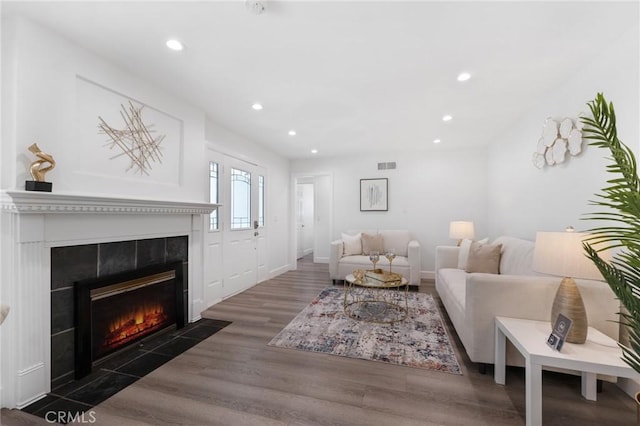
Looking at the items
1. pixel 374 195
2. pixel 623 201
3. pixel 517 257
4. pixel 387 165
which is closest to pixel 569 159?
pixel 517 257

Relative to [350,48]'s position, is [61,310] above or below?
below

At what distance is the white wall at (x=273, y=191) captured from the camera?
13.1 feet

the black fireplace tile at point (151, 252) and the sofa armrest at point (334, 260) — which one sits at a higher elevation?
the black fireplace tile at point (151, 252)

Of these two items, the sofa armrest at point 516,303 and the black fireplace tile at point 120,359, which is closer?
the sofa armrest at point 516,303

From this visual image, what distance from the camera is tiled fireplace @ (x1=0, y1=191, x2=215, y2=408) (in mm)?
1651

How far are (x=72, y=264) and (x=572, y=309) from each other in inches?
131

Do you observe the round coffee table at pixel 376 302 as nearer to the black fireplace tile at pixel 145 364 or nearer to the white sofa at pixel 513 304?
the white sofa at pixel 513 304

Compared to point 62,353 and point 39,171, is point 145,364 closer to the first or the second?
point 62,353

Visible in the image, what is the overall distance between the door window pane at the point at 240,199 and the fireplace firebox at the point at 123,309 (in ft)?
4.46

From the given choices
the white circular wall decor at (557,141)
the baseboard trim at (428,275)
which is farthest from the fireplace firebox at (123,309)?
the baseboard trim at (428,275)

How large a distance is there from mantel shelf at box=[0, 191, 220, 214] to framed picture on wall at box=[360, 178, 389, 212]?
3645mm

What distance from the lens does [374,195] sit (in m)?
5.46

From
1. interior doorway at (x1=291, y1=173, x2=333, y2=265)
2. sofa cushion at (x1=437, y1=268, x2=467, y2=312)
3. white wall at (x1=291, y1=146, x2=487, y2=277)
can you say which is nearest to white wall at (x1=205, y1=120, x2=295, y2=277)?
interior doorway at (x1=291, y1=173, x2=333, y2=265)

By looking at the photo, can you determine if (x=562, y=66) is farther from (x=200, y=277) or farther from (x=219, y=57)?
(x=200, y=277)
